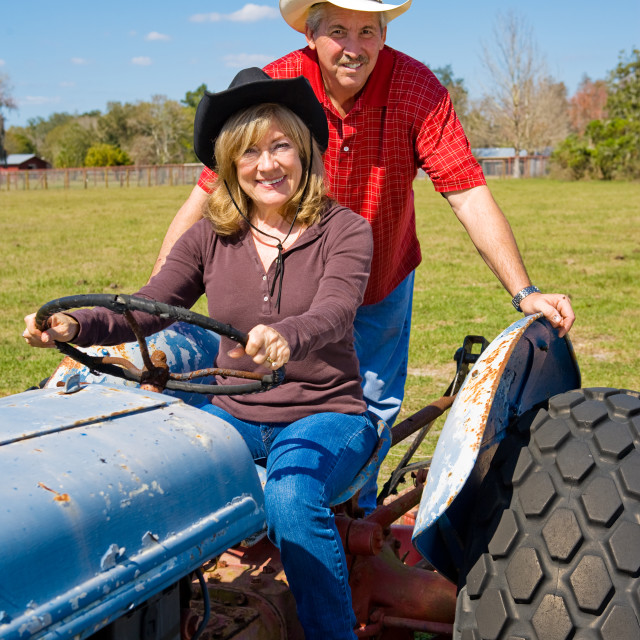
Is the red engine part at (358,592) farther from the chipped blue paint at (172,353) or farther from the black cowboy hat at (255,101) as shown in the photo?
the black cowboy hat at (255,101)

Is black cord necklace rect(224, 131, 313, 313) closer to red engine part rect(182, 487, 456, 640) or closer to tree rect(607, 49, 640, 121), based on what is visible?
red engine part rect(182, 487, 456, 640)

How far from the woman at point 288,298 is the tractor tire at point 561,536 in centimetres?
37

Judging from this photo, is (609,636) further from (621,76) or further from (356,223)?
(621,76)

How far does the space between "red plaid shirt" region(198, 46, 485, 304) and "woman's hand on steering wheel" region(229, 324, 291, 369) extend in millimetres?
1302

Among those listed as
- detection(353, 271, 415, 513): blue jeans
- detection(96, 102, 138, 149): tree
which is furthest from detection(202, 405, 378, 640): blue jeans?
detection(96, 102, 138, 149): tree

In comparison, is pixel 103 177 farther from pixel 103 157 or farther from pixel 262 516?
pixel 262 516

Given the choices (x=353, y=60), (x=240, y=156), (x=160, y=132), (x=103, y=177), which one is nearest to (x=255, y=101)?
(x=240, y=156)

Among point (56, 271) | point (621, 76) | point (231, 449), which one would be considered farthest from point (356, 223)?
point (621, 76)

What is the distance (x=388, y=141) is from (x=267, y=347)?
1.57 meters

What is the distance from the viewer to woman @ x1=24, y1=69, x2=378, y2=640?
83.9 inches

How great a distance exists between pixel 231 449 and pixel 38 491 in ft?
1.56

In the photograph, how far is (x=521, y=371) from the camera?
91.0 inches

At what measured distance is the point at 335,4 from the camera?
9.68 feet

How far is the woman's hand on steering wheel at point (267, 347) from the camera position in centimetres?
189
